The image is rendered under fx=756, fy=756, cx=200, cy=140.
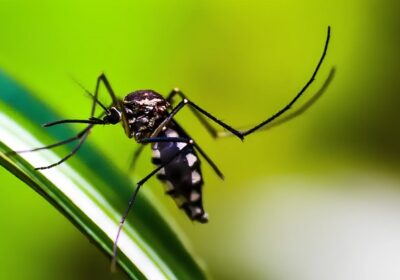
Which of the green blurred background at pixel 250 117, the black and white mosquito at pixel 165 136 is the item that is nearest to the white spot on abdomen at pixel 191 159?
the black and white mosquito at pixel 165 136

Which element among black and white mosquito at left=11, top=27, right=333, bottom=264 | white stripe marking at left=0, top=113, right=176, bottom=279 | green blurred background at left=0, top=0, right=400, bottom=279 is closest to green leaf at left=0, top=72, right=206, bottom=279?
white stripe marking at left=0, top=113, right=176, bottom=279

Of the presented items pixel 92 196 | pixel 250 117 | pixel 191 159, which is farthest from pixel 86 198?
pixel 250 117

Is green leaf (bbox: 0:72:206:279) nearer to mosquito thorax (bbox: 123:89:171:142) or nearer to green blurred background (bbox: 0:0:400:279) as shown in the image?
mosquito thorax (bbox: 123:89:171:142)

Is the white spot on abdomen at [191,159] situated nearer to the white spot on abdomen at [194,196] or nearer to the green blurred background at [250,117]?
the white spot on abdomen at [194,196]

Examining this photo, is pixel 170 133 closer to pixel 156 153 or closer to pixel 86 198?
pixel 156 153

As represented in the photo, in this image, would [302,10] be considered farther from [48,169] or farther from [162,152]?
[48,169]

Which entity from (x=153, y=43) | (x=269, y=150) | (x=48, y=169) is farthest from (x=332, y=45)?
(x=48, y=169)
